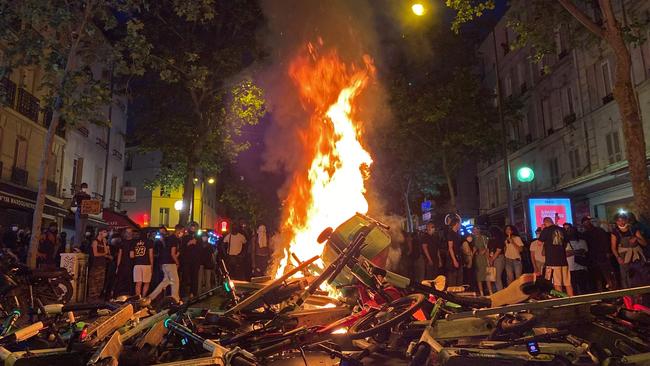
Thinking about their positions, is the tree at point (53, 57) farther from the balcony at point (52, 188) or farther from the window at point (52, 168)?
the window at point (52, 168)

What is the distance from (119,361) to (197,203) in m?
46.2

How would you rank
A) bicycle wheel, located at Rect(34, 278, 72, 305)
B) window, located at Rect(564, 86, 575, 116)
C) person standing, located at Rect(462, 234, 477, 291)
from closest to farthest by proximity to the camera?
bicycle wheel, located at Rect(34, 278, 72, 305) < person standing, located at Rect(462, 234, 477, 291) < window, located at Rect(564, 86, 575, 116)

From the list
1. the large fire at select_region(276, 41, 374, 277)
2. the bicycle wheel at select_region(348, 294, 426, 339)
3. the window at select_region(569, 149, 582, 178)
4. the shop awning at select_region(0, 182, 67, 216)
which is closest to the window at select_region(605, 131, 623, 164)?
the window at select_region(569, 149, 582, 178)

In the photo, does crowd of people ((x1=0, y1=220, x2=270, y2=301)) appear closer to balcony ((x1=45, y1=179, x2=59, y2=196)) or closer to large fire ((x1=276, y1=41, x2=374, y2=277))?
large fire ((x1=276, y1=41, x2=374, y2=277))

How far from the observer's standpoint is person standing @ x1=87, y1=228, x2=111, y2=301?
1224cm

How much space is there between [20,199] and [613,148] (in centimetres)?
2701

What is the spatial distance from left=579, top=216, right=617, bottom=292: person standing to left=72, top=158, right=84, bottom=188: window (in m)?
25.6

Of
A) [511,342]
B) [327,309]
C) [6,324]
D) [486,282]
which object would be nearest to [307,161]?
[486,282]

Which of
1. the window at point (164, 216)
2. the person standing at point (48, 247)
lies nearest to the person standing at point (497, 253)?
the person standing at point (48, 247)

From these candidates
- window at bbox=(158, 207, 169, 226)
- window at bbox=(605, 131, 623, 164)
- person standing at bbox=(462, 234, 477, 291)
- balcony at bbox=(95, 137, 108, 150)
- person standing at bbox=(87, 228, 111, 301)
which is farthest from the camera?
window at bbox=(158, 207, 169, 226)

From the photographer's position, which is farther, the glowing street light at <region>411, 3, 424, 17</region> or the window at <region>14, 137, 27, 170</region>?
the window at <region>14, 137, 27, 170</region>

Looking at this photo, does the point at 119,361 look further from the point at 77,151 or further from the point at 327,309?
the point at 77,151

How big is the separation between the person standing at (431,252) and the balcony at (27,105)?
64.0 feet

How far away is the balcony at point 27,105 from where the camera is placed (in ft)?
70.2
